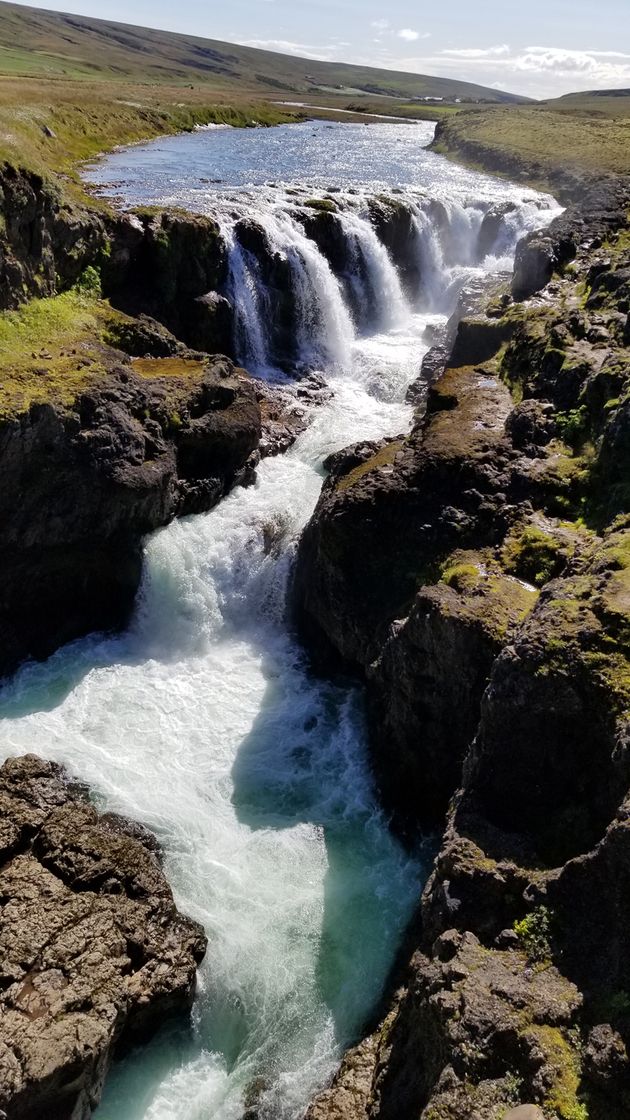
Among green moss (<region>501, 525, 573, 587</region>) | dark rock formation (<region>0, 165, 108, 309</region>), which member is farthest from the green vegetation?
dark rock formation (<region>0, 165, 108, 309</region>)

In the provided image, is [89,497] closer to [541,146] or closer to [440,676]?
[440,676]

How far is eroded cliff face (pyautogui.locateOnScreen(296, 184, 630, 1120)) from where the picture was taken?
8828 millimetres

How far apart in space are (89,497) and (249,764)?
9051mm

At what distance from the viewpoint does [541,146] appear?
73562 mm

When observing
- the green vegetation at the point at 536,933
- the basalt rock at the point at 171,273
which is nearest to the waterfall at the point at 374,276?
the basalt rock at the point at 171,273

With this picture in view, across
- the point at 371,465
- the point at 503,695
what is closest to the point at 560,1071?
the point at 503,695

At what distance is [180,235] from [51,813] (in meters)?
25.2

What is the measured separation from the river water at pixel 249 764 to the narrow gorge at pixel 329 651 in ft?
0.23

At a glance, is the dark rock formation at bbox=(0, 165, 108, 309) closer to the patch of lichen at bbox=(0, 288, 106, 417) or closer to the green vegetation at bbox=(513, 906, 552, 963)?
the patch of lichen at bbox=(0, 288, 106, 417)

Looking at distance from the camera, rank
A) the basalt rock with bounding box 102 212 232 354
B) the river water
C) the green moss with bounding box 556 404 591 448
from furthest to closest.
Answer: the basalt rock with bounding box 102 212 232 354 → the green moss with bounding box 556 404 591 448 → the river water

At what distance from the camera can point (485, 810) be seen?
38.3 feet

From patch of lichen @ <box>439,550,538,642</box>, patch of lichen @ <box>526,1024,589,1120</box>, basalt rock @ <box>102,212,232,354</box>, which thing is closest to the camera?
patch of lichen @ <box>526,1024,589,1120</box>

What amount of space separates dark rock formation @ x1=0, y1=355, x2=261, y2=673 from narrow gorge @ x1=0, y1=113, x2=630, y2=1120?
0.09m

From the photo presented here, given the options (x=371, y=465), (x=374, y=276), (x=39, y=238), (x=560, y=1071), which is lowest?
(x=560, y=1071)
